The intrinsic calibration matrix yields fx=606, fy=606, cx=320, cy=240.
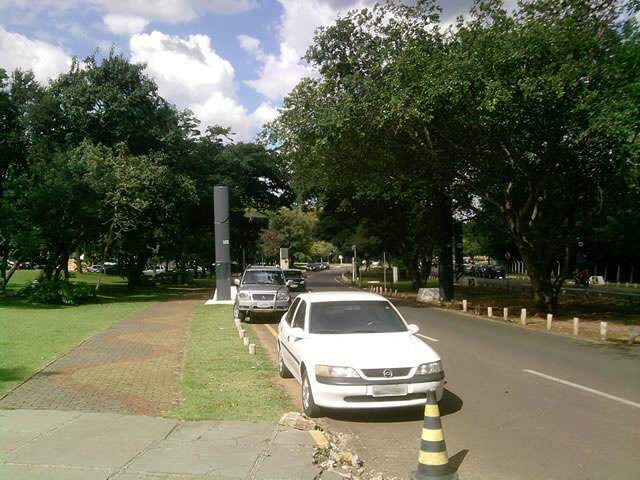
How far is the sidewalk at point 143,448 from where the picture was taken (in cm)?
515

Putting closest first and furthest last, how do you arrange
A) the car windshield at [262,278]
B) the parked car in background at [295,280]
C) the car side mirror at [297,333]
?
1. the car side mirror at [297,333]
2. the car windshield at [262,278]
3. the parked car in background at [295,280]

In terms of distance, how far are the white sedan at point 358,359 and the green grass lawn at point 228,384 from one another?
1.76 ft

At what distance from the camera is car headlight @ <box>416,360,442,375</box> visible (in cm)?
695

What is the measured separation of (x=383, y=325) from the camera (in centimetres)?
836

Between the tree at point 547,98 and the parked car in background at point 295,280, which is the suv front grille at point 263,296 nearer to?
the tree at point 547,98

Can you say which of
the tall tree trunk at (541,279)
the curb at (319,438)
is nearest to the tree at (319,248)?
the tall tree trunk at (541,279)

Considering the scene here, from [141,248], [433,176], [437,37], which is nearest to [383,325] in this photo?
[437,37]

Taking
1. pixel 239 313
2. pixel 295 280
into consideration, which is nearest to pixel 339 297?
pixel 239 313

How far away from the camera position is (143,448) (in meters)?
5.81

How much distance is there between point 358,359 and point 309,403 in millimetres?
889

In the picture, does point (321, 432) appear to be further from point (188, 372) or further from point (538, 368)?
point (538, 368)

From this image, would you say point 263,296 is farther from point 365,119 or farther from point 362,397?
point 362,397

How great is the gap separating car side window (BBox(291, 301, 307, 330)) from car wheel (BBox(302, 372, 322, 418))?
121cm

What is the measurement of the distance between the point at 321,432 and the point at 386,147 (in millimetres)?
16785
